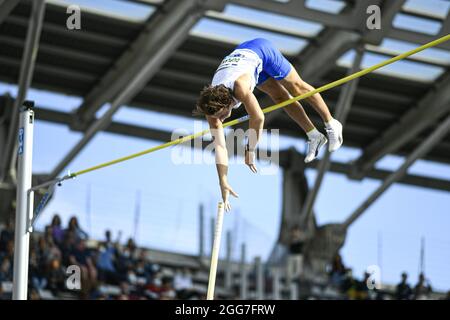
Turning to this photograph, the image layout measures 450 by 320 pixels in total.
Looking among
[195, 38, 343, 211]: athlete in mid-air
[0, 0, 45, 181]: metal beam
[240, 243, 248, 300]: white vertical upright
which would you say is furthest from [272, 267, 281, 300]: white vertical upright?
[195, 38, 343, 211]: athlete in mid-air

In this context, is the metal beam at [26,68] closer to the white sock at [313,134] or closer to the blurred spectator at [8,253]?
the blurred spectator at [8,253]

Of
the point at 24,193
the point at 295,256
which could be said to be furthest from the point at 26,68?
the point at 24,193

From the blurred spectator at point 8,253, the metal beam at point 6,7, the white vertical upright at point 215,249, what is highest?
the metal beam at point 6,7

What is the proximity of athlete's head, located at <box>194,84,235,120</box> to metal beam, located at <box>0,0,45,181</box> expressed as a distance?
8.27 m

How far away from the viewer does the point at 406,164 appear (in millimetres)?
24703

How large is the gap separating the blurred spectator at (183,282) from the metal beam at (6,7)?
Result: 18.6ft

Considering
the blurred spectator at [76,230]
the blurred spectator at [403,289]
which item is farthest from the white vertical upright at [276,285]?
the blurred spectator at [76,230]

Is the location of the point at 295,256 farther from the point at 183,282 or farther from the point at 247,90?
the point at 247,90

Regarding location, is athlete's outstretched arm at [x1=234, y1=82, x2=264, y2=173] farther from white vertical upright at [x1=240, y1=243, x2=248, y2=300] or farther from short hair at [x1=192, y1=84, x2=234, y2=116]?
white vertical upright at [x1=240, y1=243, x2=248, y2=300]

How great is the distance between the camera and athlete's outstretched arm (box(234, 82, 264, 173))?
1155cm

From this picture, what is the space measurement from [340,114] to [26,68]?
6.06 meters

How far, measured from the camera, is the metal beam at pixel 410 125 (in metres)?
24.6

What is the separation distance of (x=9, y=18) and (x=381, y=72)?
776 cm
